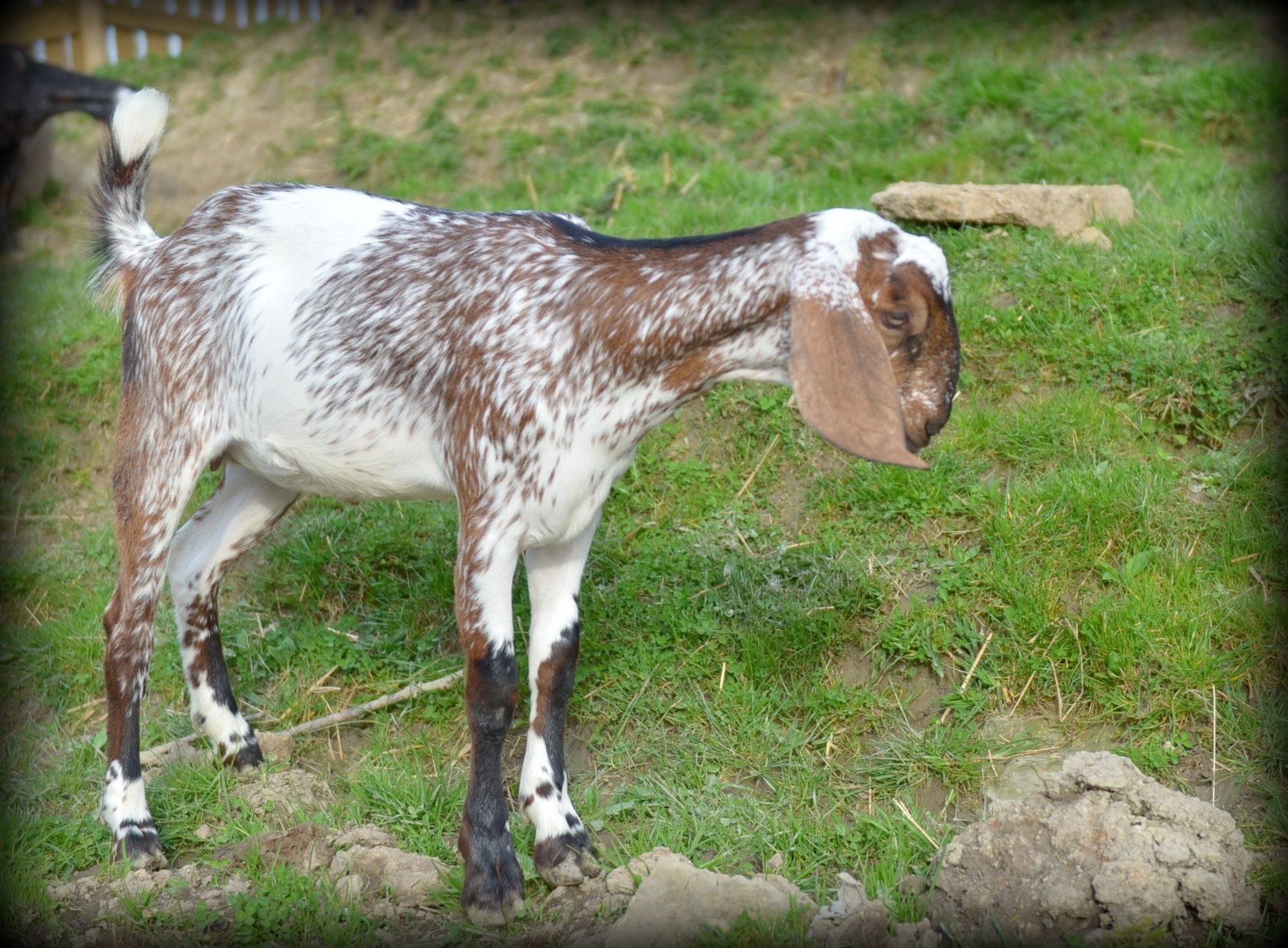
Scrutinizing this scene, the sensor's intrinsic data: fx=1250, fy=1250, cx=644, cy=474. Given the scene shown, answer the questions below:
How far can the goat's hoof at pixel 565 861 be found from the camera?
12.5 feet

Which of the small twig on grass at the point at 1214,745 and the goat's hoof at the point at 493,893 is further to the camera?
the small twig on grass at the point at 1214,745

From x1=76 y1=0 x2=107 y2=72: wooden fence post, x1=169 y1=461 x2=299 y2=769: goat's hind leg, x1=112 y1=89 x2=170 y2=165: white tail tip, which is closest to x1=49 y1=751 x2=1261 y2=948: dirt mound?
x1=169 y1=461 x2=299 y2=769: goat's hind leg

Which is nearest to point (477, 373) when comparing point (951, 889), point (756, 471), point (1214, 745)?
point (756, 471)

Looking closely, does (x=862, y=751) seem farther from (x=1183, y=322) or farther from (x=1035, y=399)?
(x=1183, y=322)

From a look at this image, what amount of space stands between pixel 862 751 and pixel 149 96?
3.34 meters

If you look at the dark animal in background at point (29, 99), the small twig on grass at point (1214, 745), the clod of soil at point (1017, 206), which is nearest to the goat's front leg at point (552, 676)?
the small twig on grass at point (1214, 745)

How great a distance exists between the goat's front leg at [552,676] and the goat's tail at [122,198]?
1.84 m

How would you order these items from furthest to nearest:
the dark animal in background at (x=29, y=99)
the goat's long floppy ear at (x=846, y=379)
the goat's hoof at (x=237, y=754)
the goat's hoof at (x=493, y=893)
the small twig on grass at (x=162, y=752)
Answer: the dark animal in background at (x=29, y=99) < the small twig on grass at (x=162, y=752) < the goat's hoof at (x=237, y=754) < the goat's hoof at (x=493, y=893) < the goat's long floppy ear at (x=846, y=379)

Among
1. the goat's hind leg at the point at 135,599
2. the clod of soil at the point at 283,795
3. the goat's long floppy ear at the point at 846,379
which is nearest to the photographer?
the goat's long floppy ear at the point at 846,379

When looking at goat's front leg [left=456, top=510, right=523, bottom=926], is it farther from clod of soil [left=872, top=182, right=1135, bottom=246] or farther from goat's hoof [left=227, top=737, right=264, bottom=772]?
clod of soil [left=872, top=182, right=1135, bottom=246]

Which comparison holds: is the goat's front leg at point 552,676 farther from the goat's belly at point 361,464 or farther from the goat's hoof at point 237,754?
the goat's hoof at point 237,754

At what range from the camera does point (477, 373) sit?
12.2 ft

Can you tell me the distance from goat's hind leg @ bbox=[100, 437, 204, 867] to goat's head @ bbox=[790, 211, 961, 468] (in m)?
2.08

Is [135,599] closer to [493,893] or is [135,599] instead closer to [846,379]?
[493,893]
